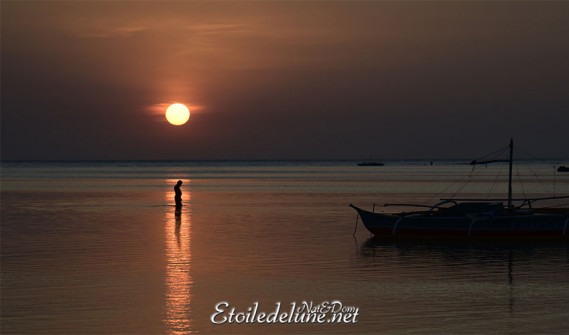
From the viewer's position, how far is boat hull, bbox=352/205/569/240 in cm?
3253

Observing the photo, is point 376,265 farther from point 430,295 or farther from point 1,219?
point 1,219

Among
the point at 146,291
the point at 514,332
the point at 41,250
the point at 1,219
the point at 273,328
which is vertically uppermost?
the point at 1,219

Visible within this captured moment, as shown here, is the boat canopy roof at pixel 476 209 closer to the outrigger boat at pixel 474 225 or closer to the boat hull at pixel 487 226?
the outrigger boat at pixel 474 225

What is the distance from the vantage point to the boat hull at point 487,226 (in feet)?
107

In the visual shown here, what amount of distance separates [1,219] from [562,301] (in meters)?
31.3

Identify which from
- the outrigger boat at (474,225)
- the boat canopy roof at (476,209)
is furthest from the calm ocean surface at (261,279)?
the boat canopy roof at (476,209)

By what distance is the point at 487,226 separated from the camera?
32.6m

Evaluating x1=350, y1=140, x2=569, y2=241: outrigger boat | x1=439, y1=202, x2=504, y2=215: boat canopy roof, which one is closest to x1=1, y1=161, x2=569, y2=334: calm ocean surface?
x1=350, y1=140, x2=569, y2=241: outrigger boat

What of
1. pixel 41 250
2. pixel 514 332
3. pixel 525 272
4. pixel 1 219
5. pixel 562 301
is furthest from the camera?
pixel 1 219

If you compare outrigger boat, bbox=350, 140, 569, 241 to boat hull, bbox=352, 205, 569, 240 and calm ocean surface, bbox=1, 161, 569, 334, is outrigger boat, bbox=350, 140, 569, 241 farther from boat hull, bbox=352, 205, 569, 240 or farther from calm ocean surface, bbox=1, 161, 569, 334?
calm ocean surface, bbox=1, 161, 569, 334

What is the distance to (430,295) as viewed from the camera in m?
18.7

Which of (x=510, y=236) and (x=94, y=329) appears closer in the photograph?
(x=94, y=329)

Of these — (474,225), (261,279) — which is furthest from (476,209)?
(261,279)

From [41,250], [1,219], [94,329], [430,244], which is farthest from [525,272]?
[1,219]
